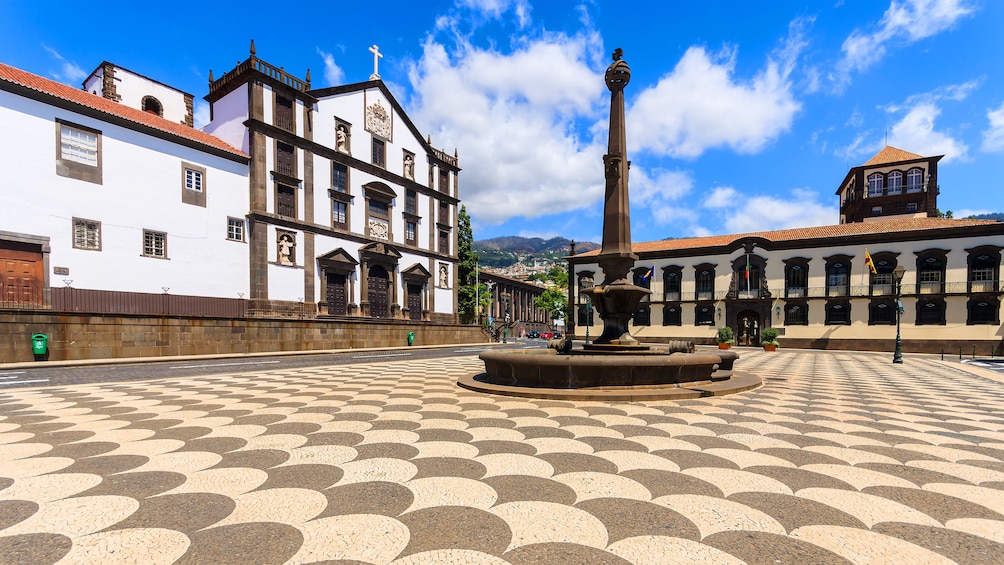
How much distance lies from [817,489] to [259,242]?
2725 centimetres

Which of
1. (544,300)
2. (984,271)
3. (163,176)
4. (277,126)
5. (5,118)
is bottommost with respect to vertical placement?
(544,300)

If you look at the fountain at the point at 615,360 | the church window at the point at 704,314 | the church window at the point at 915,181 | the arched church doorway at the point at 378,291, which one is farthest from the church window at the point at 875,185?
the arched church doorway at the point at 378,291

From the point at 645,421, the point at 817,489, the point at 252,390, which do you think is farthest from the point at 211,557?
the point at 252,390

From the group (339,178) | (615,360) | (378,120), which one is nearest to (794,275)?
(378,120)

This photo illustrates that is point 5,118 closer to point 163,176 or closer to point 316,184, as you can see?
point 163,176

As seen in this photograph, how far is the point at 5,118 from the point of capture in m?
17.3

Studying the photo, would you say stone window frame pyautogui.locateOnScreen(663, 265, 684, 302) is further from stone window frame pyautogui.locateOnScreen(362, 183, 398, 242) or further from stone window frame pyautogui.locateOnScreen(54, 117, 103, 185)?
stone window frame pyautogui.locateOnScreen(54, 117, 103, 185)

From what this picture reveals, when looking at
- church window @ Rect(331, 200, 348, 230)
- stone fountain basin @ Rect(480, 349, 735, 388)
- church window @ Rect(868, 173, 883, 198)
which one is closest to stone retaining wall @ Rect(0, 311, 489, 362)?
church window @ Rect(331, 200, 348, 230)

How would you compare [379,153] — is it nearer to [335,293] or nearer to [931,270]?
[335,293]

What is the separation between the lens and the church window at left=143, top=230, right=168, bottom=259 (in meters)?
21.0

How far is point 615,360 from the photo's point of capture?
7117 mm

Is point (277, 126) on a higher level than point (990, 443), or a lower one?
higher

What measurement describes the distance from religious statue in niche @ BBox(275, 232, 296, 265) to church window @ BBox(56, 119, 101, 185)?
27.2ft

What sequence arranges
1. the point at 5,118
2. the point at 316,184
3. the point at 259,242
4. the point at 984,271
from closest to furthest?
the point at 5,118, the point at 259,242, the point at 316,184, the point at 984,271
